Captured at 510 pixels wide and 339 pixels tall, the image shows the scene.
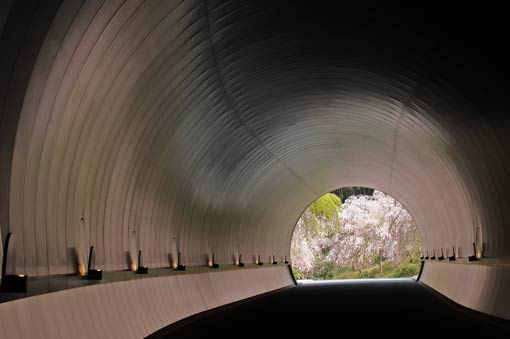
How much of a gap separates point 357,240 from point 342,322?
57.8 m

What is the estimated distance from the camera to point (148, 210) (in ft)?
62.6

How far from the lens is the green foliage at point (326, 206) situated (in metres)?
70.4

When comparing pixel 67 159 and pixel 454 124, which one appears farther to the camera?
pixel 454 124

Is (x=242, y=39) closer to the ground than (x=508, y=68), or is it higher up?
higher up

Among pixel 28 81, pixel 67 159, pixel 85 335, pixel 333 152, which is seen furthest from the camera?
pixel 333 152

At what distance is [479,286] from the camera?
20.6m

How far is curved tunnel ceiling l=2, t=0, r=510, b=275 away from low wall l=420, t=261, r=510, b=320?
83cm

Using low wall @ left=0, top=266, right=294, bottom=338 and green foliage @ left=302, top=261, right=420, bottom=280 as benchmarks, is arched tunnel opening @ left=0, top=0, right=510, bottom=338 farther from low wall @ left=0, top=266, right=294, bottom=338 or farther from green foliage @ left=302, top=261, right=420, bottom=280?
green foliage @ left=302, top=261, right=420, bottom=280

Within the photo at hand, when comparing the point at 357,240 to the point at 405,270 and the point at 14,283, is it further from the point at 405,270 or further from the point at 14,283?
the point at 14,283

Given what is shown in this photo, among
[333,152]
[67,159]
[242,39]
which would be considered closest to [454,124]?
[242,39]

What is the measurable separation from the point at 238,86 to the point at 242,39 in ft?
10.2

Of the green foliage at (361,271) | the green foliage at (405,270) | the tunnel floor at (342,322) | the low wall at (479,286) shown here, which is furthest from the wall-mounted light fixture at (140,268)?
the green foliage at (405,270)

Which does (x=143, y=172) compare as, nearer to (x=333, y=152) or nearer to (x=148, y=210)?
(x=148, y=210)

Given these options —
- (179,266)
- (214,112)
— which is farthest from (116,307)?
(179,266)
